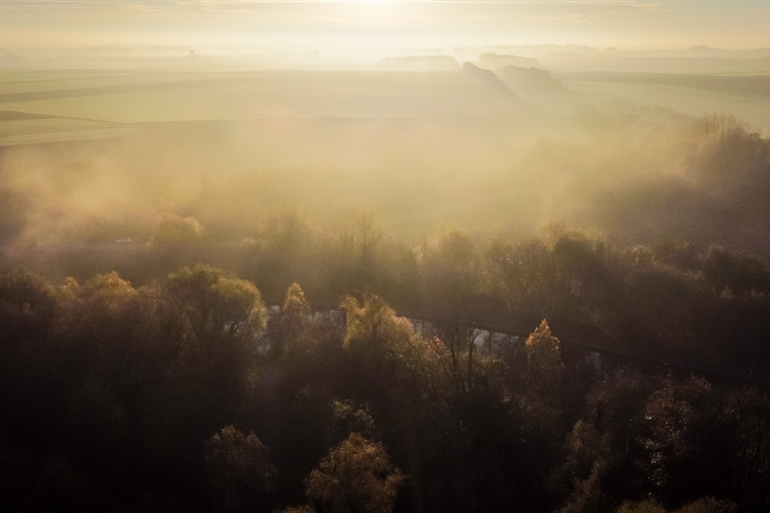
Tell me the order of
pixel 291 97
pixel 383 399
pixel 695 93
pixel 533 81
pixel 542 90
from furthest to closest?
1. pixel 533 81
2. pixel 542 90
3. pixel 291 97
4. pixel 695 93
5. pixel 383 399

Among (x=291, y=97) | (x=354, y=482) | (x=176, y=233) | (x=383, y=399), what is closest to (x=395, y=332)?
(x=383, y=399)

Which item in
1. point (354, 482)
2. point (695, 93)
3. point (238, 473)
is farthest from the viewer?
point (695, 93)

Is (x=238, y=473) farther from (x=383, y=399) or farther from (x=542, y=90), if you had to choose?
(x=542, y=90)

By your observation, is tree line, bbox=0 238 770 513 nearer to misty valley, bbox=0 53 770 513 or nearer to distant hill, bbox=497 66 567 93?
misty valley, bbox=0 53 770 513

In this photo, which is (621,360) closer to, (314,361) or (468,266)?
(468,266)

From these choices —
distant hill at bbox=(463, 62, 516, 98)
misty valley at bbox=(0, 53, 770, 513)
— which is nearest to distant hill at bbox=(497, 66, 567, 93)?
distant hill at bbox=(463, 62, 516, 98)

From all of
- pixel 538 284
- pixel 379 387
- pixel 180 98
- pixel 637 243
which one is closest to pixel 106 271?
pixel 379 387

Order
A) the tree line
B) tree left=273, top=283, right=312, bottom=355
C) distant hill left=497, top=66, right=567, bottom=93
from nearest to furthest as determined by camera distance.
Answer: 1. the tree line
2. tree left=273, top=283, right=312, bottom=355
3. distant hill left=497, top=66, right=567, bottom=93
